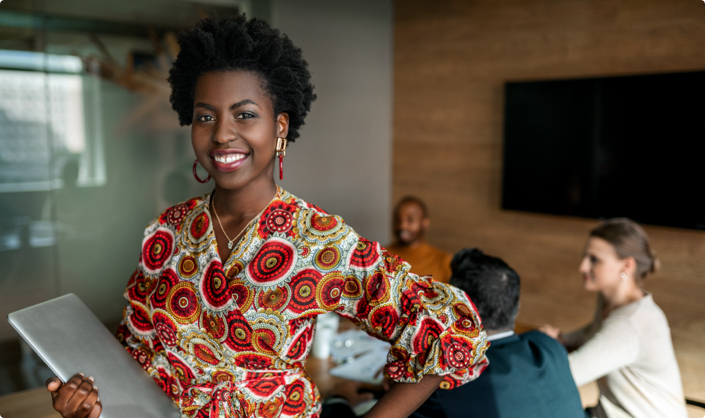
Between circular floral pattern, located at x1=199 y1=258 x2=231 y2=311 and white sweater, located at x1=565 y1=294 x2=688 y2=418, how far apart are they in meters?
1.18

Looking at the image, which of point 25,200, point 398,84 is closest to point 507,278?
point 25,200

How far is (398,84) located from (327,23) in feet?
2.61

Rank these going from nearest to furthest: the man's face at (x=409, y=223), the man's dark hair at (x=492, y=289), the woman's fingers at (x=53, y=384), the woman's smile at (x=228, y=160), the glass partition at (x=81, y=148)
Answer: the woman's fingers at (x=53, y=384) < the woman's smile at (x=228, y=160) < the man's dark hair at (x=492, y=289) < the glass partition at (x=81, y=148) < the man's face at (x=409, y=223)

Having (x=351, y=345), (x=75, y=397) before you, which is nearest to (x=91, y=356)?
(x=75, y=397)

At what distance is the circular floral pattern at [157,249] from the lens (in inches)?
41.1

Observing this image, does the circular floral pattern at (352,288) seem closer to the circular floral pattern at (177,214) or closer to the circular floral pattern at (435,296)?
the circular floral pattern at (435,296)

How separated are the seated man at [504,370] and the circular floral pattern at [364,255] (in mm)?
455

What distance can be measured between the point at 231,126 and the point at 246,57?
12 cm

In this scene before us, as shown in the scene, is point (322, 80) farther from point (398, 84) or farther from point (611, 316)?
point (611, 316)

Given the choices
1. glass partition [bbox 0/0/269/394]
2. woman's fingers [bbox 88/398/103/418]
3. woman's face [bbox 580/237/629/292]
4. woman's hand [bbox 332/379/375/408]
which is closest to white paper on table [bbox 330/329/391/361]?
woman's hand [bbox 332/379/375/408]

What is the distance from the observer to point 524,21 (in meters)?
3.57

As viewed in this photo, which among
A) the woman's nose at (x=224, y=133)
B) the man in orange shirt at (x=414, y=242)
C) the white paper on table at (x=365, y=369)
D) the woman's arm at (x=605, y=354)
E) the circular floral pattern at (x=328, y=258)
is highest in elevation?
the woman's nose at (x=224, y=133)

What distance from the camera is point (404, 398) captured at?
37.9 inches

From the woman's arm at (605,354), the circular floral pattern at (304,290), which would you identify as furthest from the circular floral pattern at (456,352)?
the woman's arm at (605,354)
